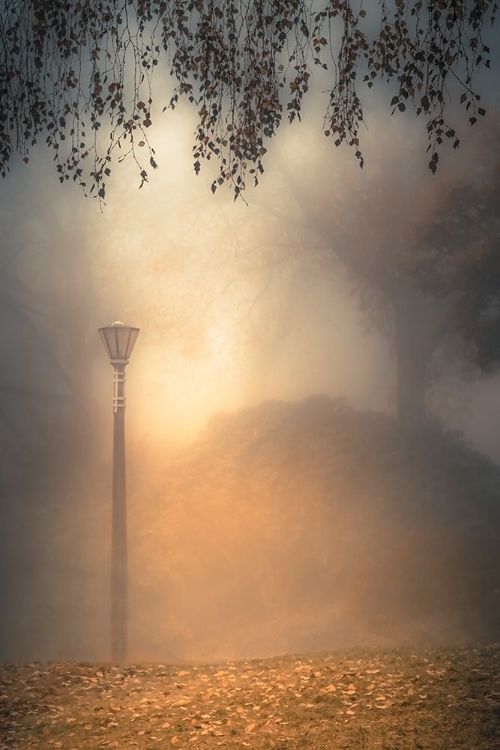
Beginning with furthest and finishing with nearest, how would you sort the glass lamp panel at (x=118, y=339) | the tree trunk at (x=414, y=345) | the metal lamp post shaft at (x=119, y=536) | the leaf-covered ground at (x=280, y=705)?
the tree trunk at (x=414, y=345)
the glass lamp panel at (x=118, y=339)
the metal lamp post shaft at (x=119, y=536)
the leaf-covered ground at (x=280, y=705)

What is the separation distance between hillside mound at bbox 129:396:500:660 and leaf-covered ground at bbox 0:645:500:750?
80 cm

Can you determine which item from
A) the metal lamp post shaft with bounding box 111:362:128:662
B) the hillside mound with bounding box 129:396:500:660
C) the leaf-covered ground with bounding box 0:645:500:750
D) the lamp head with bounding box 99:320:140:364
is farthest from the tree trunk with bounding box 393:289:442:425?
the metal lamp post shaft with bounding box 111:362:128:662

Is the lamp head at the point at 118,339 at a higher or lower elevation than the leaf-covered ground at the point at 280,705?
higher

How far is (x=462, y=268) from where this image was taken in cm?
932

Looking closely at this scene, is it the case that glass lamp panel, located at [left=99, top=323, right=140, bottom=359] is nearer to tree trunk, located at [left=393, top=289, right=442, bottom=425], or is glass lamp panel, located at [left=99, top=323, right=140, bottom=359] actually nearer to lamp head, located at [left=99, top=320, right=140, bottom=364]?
lamp head, located at [left=99, top=320, right=140, bottom=364]

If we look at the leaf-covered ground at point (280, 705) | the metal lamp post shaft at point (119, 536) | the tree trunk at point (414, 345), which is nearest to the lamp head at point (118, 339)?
the metal lamp post shaft at point (119, 536)

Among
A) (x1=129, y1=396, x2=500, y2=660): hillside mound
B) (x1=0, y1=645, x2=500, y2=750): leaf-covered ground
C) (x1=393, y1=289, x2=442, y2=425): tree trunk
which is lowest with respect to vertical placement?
(x1=0, y1=645, x2=500, y2=750): leaf-covered ground

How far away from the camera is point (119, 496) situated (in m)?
8.52

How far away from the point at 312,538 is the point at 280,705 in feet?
11.5

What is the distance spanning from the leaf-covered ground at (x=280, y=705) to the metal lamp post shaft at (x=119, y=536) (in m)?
0.37

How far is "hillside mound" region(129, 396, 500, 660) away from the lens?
29.3 ft

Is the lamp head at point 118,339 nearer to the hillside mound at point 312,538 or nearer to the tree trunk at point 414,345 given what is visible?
the hillside mound at point 312,538

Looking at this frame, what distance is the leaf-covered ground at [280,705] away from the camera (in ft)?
17.1

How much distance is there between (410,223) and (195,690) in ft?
17.9
